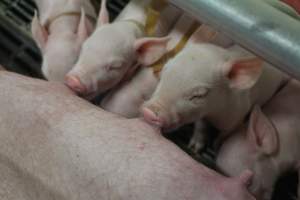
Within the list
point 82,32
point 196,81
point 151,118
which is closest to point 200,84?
point 196,81

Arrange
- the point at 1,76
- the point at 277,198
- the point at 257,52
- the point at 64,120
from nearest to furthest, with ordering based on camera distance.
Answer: the point at 257,52, the point at 64,120, the point at 1,76, the point at 277,198

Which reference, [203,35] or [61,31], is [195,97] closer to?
[203,35]

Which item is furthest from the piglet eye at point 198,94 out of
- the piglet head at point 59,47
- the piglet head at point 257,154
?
the piglet head at point 59,47

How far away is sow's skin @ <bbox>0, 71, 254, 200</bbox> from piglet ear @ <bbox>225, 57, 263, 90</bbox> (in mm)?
211

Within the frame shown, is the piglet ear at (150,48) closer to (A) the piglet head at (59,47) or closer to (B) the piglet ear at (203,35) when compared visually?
(B) the piglet ear at (203,35)

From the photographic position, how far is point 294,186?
1244 millimetres

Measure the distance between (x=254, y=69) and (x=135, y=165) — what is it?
311 millimetres

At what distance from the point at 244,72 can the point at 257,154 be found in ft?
0.53

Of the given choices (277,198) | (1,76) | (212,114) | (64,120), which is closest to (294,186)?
(277,198)

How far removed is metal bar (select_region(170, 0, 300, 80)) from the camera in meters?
0.81

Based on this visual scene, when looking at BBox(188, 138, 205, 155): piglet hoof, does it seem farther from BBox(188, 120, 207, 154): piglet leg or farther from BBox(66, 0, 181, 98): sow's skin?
BBox(66, 0, 181, 98): sow's skin

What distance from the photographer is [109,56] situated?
48.3 inches

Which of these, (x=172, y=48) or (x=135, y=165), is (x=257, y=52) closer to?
(x=135, y=165)

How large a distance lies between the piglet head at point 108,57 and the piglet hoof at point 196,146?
0.22m
